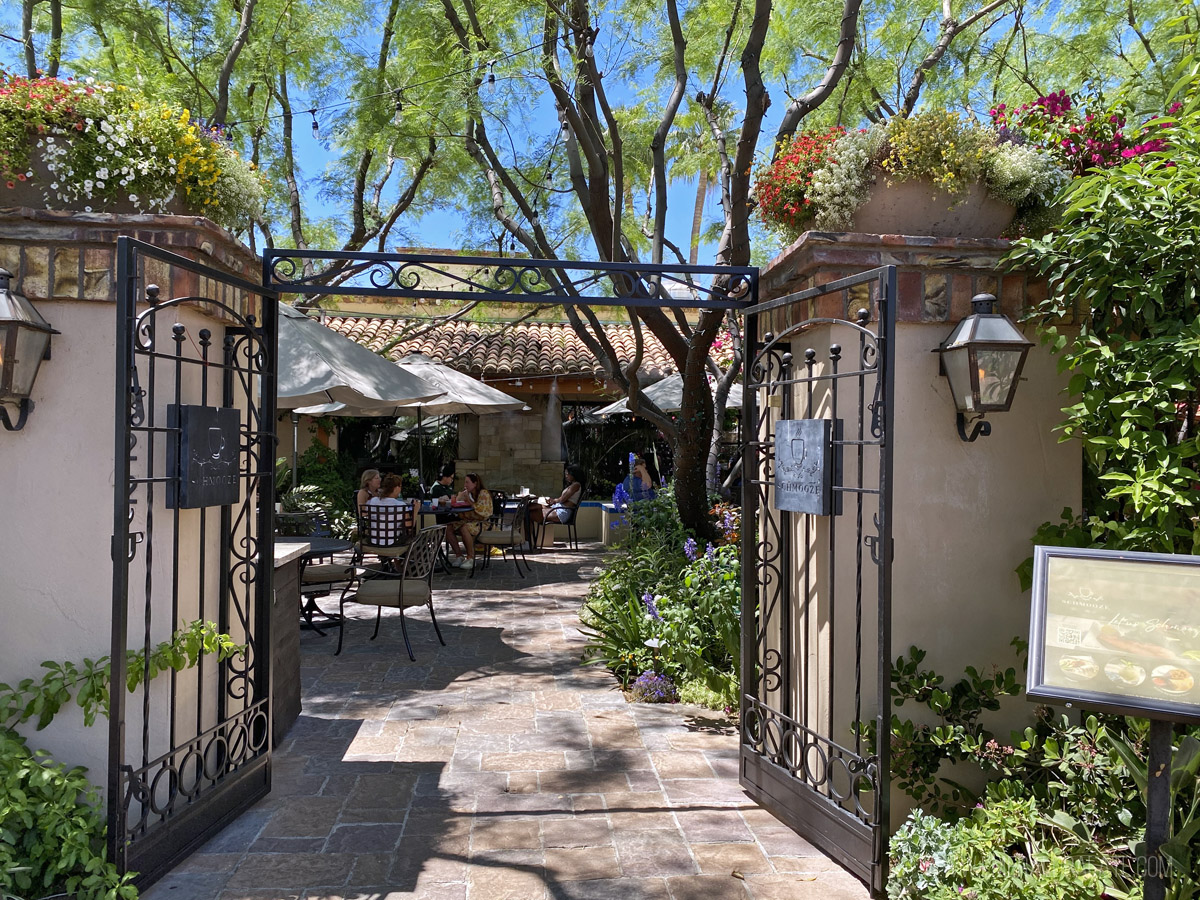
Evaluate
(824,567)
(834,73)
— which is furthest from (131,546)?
(834,73)

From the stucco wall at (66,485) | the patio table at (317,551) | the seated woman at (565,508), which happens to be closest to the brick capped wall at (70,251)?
the stucco wall at (66,485)

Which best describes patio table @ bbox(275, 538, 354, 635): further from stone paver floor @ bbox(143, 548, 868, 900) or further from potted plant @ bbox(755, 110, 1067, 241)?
potted plant @ bbox(755, 110, 1067, 241)

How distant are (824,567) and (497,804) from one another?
1790 mm

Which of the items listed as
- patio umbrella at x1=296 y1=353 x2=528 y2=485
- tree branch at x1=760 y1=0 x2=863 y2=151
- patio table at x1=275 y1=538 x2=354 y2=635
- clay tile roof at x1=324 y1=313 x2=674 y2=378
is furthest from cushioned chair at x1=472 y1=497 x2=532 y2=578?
tree branch at x1=760 y1=0 x2=863 y2=151

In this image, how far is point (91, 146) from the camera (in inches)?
122

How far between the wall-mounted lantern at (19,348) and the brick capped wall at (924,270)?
9.27 ft

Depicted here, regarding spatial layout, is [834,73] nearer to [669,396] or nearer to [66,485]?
[66,485]

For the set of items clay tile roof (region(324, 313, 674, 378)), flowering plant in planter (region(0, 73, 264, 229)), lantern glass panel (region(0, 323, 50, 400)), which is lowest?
lantern glass panel (region(0, 323, 50, 400))

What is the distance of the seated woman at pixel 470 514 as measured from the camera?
382 inches

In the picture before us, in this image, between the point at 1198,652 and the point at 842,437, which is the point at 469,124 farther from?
the point at 1198,652

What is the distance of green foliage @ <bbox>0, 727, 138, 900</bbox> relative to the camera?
103 inches

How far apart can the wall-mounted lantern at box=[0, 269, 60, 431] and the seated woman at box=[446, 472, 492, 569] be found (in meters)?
6.73

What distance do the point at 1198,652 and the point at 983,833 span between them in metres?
1.03

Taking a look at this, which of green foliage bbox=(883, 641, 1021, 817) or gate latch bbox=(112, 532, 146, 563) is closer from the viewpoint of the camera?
gate latch bbox=(112, 532, 146, 563)
